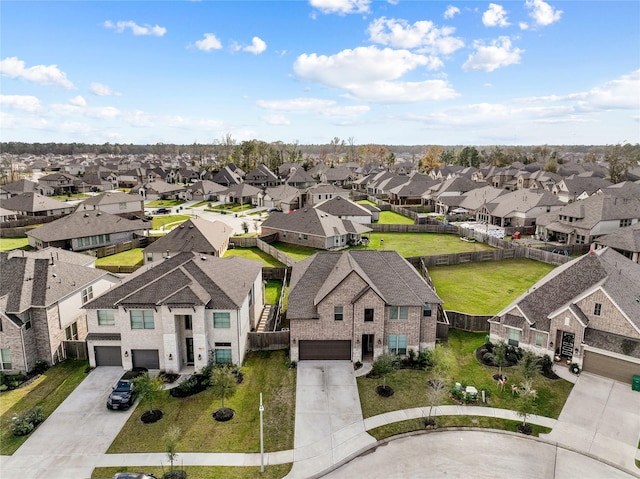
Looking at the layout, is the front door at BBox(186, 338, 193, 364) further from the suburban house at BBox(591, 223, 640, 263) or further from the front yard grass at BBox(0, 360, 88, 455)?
the suburban house at BBox(591, 223, 640, 263)

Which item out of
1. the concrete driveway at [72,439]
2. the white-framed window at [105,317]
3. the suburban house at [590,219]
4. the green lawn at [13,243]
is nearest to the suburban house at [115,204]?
the green lawn at [13,243]

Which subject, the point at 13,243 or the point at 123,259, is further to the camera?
the point at 13,243

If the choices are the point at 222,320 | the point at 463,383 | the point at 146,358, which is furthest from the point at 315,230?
the point at 463,383

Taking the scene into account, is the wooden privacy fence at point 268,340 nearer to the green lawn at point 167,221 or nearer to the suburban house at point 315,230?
the suburban house at point 315,230

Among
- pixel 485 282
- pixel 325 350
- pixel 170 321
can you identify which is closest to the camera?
pixel 170 321

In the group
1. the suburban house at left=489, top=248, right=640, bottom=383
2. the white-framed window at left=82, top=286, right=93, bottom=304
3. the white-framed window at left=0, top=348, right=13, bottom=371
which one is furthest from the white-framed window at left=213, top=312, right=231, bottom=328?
the suburban house at left=489, top=248, right=640, bottom=383

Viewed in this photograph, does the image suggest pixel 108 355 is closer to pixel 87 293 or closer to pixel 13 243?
pixel 87 293

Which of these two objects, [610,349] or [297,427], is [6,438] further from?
[610,349]
